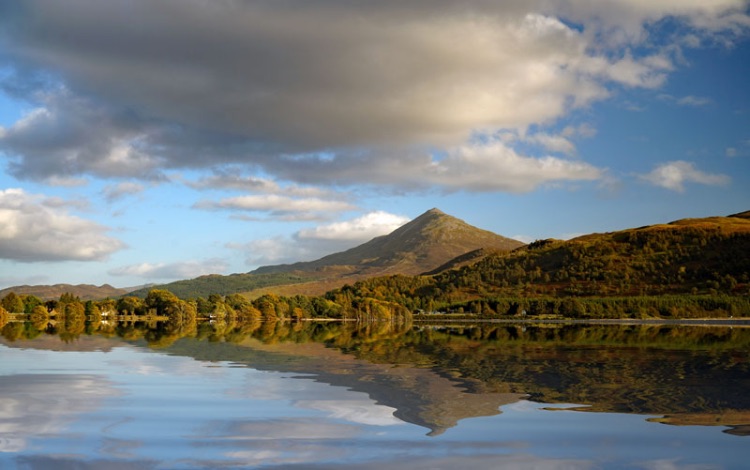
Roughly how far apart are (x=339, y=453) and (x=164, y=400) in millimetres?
11239

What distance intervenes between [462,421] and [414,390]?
731 cm

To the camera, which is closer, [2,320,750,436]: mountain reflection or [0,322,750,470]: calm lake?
[0,322,750,470]: calm lake

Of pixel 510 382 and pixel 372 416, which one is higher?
pixel 372 416


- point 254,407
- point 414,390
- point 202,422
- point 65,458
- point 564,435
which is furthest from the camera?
point 414,390

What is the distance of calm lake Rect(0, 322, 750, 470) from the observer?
17.1 metres

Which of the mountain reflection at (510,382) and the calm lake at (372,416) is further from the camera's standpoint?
the mountain reflection at (510,382)

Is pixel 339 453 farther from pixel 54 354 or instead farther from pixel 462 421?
pixel 54 354

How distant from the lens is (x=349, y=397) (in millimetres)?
27172

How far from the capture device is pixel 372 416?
22750 mm

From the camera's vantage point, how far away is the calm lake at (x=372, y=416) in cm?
1708

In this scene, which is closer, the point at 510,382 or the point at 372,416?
the point at 372,416

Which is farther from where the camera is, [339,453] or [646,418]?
[646,418]


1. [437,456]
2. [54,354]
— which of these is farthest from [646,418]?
[54,354]

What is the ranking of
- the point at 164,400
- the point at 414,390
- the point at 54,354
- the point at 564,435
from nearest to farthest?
1. the point at 564,435
2. the point at 164,400
3. the point at 414,390
4. the point at 54,354
